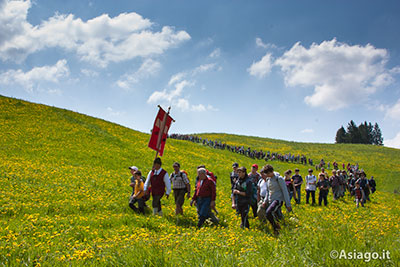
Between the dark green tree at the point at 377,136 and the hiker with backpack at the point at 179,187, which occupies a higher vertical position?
the dark green tree at the point at 377,136

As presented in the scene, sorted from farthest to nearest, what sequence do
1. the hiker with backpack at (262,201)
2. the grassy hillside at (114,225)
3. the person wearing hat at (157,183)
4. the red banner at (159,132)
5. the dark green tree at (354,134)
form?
the dark green tree at (354,134), the red banner at (159,132), the person wearing hat at (157,183), the hiker with backpack at (262,201), the grassy hillside at (114,225)

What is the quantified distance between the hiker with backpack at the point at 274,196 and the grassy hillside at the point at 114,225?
46 centimetres

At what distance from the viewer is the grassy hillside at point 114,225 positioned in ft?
13.8

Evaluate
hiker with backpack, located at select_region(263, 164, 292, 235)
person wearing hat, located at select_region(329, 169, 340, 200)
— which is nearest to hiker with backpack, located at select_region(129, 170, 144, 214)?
hiker with backpack, located at select_region(263, 164, 292, 235)

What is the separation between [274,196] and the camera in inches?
288

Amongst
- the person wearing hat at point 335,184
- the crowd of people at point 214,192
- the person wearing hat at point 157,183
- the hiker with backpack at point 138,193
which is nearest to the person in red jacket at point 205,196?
the crowd of people at point 214,192

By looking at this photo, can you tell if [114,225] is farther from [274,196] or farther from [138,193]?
[274,196]

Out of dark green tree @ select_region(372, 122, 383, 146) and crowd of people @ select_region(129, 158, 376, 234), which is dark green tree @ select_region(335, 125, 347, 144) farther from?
crowd of people @ select_region(129, 158, 376, 234)

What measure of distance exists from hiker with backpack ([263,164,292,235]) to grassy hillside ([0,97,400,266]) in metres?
0.46

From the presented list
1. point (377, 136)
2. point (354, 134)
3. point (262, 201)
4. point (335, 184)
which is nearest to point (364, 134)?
point (354, 134)

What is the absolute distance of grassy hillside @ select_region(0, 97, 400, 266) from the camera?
421 centimetres

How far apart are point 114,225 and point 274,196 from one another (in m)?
4.94

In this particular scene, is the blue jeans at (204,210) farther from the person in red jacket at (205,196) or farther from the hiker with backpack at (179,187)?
the hiker with backpack at (179,187)

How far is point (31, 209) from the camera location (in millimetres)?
8977
